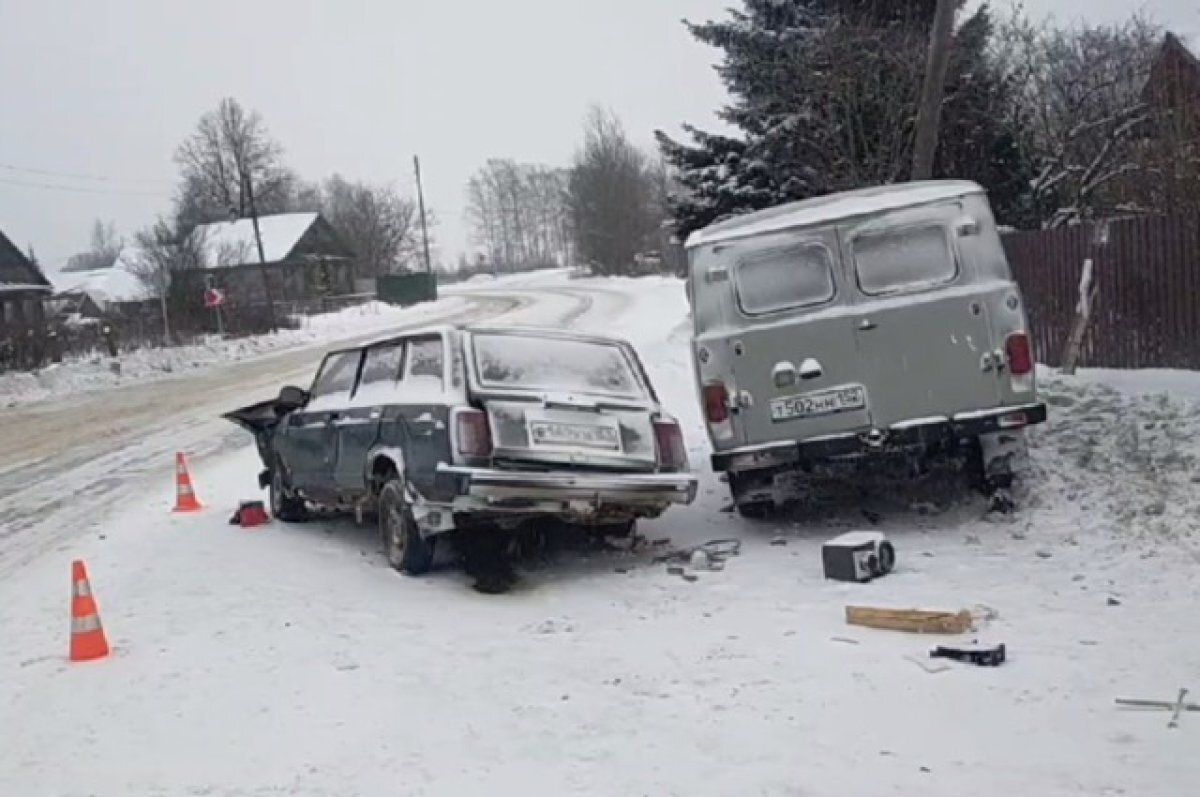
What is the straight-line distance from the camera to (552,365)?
8.12m

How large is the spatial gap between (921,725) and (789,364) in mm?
3998

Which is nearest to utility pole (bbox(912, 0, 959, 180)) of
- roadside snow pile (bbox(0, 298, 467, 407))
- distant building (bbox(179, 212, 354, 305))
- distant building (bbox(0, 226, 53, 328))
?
roadside snow pile (bbox(0, 298, 467, 407))

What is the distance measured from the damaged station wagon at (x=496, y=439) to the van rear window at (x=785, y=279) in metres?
0.98

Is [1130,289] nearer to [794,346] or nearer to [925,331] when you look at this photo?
[925,331]

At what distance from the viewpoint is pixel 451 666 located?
5.83 m

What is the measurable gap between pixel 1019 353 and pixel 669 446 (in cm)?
241

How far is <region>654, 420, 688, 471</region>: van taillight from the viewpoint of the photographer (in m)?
8.08

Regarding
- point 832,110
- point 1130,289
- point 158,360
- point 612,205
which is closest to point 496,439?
point 1130,289

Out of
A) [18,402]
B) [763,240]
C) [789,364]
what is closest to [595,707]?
[789,364]

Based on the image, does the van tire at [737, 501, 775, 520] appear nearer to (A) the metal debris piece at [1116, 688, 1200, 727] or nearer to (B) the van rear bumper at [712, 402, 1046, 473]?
(B) the van rear bumper at [712, 402, 1046, 473]

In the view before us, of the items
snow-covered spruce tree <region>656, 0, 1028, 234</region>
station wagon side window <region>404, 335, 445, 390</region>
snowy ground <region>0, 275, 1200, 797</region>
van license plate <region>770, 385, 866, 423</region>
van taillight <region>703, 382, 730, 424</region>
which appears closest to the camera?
snowy ground <region>0, 275, 1200, 797</region>

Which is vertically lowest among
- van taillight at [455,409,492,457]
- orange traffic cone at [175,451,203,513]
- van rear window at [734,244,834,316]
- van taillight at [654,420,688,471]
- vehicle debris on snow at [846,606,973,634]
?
vehicle debris on snow at [846,606,973,634]

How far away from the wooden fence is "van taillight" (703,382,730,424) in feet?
19.8

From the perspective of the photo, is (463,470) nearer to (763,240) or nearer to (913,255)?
(763,240)
